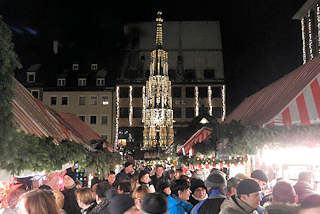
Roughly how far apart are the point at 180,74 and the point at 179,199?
49.0 metres

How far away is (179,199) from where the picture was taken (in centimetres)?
570

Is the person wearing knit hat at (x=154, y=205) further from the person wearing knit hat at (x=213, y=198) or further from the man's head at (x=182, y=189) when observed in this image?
the man's head at (x=182, y=189)

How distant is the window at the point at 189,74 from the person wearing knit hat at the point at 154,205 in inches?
2000

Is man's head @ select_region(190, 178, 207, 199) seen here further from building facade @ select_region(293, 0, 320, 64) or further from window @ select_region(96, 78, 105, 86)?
window @ select_region(96, 78, 105, 86)

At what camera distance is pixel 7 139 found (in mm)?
4359

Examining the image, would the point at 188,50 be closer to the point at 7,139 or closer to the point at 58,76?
the point at 58,76

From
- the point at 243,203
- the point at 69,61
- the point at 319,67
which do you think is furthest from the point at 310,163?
the point at 69,61

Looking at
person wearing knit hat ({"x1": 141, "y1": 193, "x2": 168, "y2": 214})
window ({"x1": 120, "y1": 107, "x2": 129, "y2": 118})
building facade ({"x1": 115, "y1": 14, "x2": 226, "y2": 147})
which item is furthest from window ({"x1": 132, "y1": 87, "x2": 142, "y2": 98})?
person wearing knit hat ({"x1": 141, "y1": 193, "x2": 168, "y2": 214})

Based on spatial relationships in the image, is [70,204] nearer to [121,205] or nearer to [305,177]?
[121,205]

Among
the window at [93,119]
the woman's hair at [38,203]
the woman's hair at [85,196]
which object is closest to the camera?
the woman's hair at [38,203]

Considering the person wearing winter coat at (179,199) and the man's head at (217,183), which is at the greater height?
the man's head at (217,183)

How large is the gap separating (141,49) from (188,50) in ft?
22.2

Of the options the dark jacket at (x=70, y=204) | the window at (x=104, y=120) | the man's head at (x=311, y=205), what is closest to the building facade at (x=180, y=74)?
the window at (x=104, y=120)

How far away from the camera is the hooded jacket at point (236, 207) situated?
13.1 ft
